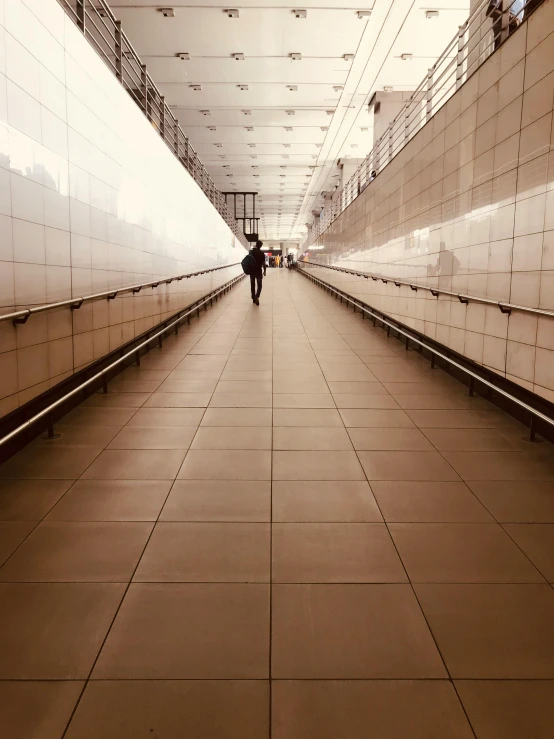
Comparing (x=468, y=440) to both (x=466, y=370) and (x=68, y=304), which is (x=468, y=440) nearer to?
(x=466, y=370)

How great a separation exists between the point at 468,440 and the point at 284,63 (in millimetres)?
8976

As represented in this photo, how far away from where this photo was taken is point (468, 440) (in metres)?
3.53

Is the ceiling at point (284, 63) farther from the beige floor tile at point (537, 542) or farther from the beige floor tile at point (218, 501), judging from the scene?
the beige floor tile at point (537, 542)

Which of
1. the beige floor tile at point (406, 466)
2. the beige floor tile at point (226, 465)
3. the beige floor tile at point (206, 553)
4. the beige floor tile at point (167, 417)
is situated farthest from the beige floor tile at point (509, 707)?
the beige floor tile at point (167, 417)

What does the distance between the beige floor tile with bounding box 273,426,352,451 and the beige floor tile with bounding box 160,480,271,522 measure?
61 cm

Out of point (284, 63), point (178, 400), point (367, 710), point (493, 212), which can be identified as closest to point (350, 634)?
point (367, 710)

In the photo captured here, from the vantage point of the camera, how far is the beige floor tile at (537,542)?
83.3 inches

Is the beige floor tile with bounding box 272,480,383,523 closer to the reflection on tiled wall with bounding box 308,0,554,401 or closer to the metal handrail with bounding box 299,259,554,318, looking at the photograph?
the reflection on tiled wall with bounding box 308,0,554,401

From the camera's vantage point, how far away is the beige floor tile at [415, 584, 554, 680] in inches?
62.4

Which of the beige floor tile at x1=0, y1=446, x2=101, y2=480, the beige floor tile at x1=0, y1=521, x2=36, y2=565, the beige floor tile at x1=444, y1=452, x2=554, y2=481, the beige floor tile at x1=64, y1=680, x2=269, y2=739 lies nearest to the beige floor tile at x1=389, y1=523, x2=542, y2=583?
the beige floor tile at x1=444, y1=452, x2=554, y2=481

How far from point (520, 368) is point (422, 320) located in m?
2.68

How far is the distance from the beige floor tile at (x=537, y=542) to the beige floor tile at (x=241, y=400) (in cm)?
227

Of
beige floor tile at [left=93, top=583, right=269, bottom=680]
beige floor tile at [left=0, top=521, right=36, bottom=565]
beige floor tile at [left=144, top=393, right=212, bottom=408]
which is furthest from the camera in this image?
beige floor tile at [left=144, top=393, right=212, bottom=408]

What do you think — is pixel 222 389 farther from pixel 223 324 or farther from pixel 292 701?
pixel 223 324
